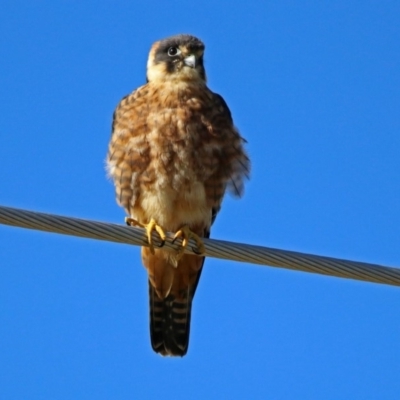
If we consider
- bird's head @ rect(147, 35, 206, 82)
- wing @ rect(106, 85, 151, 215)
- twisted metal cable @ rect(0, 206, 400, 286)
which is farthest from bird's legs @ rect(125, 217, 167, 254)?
bird's head @ rect(147, 35, 206, 82)

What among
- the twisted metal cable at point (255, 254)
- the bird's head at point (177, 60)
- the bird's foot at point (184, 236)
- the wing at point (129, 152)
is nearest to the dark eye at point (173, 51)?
the bird's head at point (177, 60)

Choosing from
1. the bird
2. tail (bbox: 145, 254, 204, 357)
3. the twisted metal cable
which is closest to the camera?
the twisted metal cable

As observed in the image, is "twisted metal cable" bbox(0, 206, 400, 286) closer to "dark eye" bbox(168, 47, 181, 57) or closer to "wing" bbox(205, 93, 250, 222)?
"wing" bbox(205, 93, 250, 222)

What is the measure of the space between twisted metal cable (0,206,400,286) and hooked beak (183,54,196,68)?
76.6 inches

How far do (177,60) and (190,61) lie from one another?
0.08 metres

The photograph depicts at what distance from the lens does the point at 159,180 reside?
5016mm

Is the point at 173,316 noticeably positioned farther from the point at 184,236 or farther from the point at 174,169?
the point at 174,169

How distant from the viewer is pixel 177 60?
5566 millimetres

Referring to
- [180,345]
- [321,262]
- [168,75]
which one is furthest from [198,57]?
[321,262]

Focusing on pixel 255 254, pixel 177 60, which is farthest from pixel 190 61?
pixel 255 254

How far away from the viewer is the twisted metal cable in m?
3.43

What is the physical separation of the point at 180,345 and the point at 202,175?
103cm

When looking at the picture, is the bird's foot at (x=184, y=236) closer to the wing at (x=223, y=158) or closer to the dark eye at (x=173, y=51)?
the wing at (x=223, y=158)

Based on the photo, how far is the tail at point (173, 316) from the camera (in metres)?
5.41
